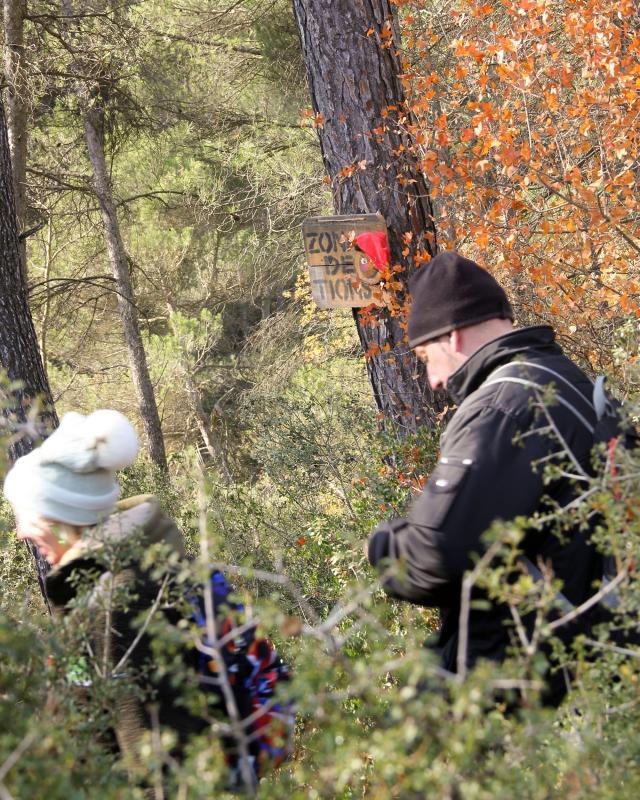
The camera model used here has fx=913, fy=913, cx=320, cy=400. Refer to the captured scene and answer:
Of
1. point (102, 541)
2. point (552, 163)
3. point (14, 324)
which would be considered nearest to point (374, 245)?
point (552, 163)

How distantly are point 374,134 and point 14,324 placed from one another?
93.6 inches

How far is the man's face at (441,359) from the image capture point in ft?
8.07

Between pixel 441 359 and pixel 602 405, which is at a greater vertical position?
pixel 441 359

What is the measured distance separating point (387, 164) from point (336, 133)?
0.30m

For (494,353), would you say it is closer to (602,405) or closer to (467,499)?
(602,405)

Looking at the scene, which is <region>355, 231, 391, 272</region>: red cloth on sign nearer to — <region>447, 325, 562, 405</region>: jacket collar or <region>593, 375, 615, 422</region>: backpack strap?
<region>447, 325, 562, 405</region>: jacket collar

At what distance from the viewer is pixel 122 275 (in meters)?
12.4

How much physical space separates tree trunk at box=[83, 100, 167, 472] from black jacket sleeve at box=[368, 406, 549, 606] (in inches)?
376

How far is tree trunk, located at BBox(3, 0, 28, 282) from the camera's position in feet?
27.6

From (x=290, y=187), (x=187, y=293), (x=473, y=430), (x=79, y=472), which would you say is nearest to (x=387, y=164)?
(x=473, y=430)

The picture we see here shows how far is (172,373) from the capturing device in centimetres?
1576

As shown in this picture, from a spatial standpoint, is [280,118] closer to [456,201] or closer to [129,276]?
[129,276]

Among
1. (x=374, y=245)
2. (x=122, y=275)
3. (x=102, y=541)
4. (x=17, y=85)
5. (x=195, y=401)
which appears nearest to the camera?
(x=102, y=541)

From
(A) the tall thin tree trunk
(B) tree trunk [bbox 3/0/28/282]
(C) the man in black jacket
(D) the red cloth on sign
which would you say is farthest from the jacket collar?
(A) the tall thin tree trunk
